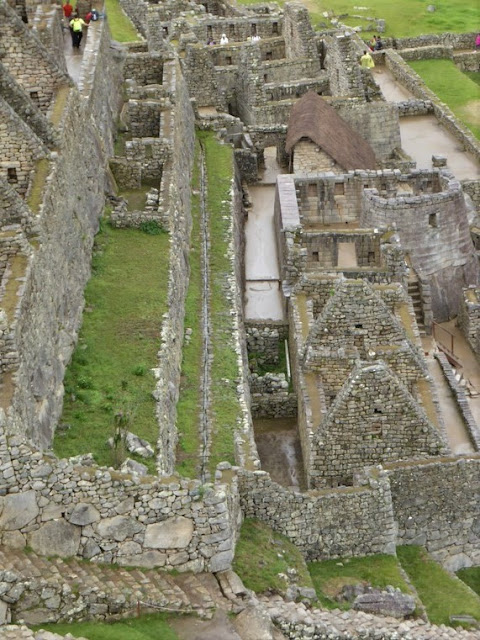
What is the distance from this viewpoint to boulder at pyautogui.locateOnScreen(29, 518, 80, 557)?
75.8 ft

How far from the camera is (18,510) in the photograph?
903 inches

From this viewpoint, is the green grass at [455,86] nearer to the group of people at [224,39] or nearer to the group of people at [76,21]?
the group of people at [224,39]

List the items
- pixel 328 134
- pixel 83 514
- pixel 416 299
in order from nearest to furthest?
pixel 83 514 → pixel 416 299 → pixel 328 134

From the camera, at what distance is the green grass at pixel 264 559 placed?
2608 centimetres

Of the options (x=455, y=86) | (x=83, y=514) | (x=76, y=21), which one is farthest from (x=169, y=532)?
(x=455, y=86)

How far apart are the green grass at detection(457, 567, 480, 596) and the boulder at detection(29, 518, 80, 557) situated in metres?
11.1

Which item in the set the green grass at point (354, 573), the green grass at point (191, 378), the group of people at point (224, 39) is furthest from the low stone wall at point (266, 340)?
the group of people at point (224, 39)

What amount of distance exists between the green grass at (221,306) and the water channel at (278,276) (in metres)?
1.49

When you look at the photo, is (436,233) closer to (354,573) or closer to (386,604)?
(354,573)

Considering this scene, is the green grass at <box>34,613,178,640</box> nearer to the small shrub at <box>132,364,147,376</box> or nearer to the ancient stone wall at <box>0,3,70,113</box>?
the small shrub at <box>132,364,147,376</box>

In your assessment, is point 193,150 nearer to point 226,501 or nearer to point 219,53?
point 219,53

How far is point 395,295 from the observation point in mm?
37188

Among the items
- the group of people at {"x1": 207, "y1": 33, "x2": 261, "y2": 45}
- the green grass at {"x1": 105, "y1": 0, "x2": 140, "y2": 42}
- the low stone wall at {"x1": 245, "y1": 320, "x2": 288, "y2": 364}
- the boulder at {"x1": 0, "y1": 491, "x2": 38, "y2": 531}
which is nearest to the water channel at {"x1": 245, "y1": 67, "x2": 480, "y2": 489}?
the low stone wall at {"x1": 245, "y1": 320, "x2": 288, "y2": 364}

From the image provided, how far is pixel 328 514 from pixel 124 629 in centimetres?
756
